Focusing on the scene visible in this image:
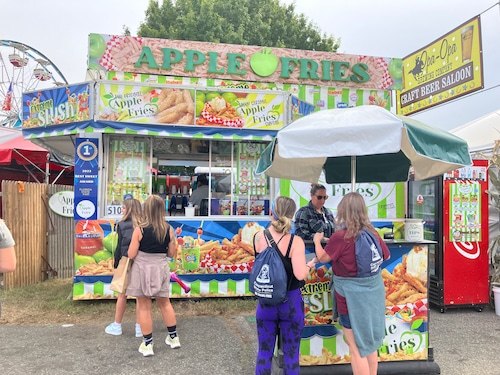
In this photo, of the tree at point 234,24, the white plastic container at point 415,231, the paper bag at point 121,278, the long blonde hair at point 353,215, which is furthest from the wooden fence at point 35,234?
the tree at point 234,24

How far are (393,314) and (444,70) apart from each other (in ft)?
18.7

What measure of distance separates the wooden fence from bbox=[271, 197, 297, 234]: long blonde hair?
5.66 meters

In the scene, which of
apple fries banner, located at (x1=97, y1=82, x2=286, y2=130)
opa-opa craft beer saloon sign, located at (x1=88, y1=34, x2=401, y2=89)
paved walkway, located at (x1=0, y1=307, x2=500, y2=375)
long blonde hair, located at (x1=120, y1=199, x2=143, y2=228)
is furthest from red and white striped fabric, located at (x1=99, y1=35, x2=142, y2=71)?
paved walkway, located at (x1=0, y1=307, x2=500, y2=375)

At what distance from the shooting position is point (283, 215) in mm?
3020

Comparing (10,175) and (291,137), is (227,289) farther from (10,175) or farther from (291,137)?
(10,175)

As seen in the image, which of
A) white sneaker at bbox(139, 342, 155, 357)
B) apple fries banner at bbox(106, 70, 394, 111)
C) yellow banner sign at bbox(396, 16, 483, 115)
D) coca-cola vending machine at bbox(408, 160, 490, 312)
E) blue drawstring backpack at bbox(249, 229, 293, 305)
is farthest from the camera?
apple fries banner at bbox(106, 70, 394, 111)

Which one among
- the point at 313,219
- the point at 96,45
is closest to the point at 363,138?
the point at 313,219

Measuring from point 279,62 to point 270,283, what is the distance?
5.94 m

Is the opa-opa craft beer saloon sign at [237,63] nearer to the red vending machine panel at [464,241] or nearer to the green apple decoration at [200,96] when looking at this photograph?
the green apple decoration at [200,96]

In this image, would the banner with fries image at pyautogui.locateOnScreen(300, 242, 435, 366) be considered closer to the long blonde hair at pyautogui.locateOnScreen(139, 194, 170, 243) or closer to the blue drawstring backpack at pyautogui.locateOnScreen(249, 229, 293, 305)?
the blue drawstring backpack at pyautogui.locateOnScreen(249, 229, 293, 305)

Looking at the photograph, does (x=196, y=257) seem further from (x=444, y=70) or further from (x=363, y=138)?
(x=444, y=70)

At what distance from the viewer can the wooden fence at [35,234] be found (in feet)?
21.9

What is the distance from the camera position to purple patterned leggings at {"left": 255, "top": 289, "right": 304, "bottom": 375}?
295cm

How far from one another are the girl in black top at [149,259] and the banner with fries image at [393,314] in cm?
153
